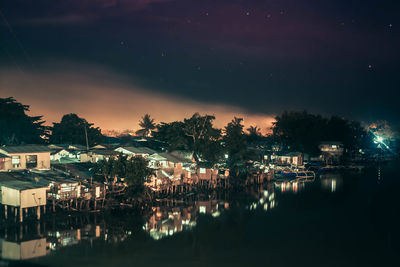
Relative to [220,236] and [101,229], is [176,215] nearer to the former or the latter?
[220,236]

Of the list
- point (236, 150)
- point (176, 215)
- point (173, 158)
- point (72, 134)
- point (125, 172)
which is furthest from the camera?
point (72, 134)

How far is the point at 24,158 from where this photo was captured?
36438mm

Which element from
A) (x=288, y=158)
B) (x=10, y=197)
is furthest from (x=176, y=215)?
(x=288, y=158)

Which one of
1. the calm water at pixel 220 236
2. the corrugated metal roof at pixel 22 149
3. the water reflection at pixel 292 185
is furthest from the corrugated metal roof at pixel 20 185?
the water reflection at pixel 292 185

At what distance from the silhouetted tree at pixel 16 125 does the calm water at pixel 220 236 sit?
3117cm

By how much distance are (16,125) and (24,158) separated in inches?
935

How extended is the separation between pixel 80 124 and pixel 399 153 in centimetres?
11123

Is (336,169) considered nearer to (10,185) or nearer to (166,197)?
(166,197)

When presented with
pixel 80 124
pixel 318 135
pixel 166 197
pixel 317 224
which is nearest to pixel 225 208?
pixel 166 197

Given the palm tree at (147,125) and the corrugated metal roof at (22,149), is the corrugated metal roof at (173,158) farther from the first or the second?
the palm tree at (147,125)

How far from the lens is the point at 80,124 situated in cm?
7169

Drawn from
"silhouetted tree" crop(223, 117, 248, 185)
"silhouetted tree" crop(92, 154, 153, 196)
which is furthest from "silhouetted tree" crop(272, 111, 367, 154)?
A: "silhouetted tree" crop(92, 154, 153, 196)

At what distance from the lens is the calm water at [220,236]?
77.5 feet

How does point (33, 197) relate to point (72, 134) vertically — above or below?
below
